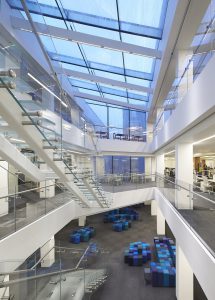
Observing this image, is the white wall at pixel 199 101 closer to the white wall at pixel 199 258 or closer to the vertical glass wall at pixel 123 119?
the white wall at pixel 199 258

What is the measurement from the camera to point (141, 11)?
7.46 m

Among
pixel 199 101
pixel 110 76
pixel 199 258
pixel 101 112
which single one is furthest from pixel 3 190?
pixel 101 112

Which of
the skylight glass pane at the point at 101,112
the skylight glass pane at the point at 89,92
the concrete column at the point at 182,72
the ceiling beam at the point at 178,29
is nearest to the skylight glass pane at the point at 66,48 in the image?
the ceiling beam at the point at 178,29

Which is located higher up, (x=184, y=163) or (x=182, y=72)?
(x=182, y=72)

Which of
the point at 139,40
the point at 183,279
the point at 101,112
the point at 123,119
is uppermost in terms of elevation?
the point at 101,112

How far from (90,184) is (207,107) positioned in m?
5.15

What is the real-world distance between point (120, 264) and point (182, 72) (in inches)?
336

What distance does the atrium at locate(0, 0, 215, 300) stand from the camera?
4270 mm

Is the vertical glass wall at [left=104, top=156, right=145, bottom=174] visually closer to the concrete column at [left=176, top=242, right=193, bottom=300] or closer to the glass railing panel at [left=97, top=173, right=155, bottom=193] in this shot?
the glass railing panel at [left=97, top=173, right=155, bottom=193]

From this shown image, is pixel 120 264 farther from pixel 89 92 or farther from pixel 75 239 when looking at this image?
pixel 89 92

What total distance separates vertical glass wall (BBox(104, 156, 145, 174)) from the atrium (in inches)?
294

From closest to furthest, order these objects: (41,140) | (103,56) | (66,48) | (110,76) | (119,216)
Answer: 1. (41,140)
2. (103,56)
3. (66,48)
4. (110,76)
5. (119,216)

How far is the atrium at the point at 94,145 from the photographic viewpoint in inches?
168

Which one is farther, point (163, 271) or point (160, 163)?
point (160, 163)
